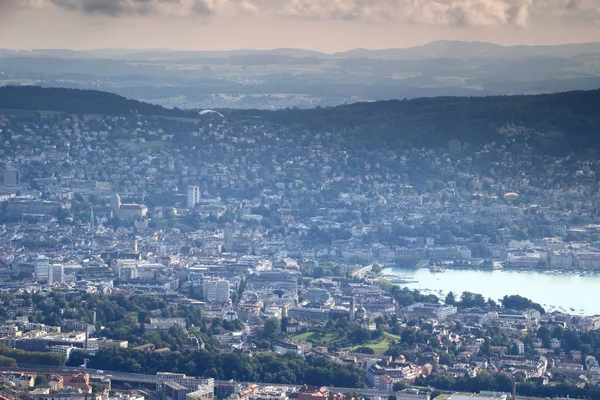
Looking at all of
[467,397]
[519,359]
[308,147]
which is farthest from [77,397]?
[308,147]

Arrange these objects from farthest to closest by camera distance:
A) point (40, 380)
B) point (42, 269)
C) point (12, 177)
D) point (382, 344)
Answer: point (12, 177) < point (42, 269) < point (382, 344) < point (40, 380)

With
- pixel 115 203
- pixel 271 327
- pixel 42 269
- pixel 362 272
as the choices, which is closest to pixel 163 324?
pixel 271 327

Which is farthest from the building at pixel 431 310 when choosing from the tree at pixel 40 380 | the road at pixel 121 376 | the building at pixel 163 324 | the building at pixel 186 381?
the tree at pixel 40 380

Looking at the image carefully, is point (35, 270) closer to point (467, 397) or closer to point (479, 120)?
point (467, 397)

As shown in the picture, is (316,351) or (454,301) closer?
(316,351)

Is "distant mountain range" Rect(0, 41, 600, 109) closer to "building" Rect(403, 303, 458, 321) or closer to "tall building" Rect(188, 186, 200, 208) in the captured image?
Result: "tall building" Rect(188, 186, 200, 208)

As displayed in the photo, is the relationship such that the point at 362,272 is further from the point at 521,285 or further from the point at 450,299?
the point at 450,299

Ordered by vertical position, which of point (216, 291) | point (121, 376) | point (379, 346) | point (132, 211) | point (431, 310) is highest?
point (121, 376)
